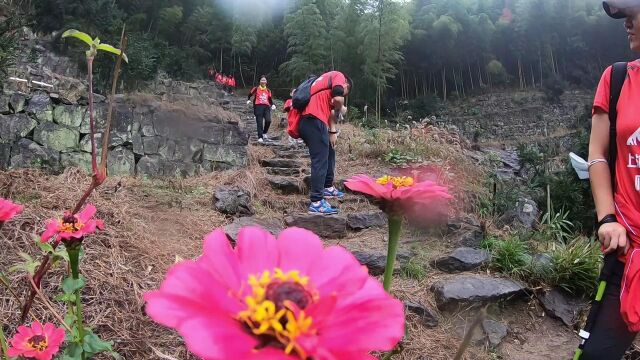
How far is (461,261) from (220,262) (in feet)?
9.62

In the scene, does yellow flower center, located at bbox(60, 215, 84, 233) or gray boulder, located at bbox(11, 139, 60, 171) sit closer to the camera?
yellow flower center, located at bbox(60, 215, 84, 233)

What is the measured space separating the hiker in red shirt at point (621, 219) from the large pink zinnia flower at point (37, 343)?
1.22 m

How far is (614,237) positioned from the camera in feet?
4.06

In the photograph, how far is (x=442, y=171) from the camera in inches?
191

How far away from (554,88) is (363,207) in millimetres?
20104

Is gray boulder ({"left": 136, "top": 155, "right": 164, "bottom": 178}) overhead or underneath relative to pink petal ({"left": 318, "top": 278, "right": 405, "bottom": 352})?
underneath

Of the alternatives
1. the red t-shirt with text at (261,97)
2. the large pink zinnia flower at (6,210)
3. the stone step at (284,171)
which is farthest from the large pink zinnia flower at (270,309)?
the red t-shirt with text at (261,97)

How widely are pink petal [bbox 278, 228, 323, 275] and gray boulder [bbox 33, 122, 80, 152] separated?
4.66 meters

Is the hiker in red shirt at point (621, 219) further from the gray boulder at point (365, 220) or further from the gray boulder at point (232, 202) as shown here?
the gray boulder at point (232, 202)

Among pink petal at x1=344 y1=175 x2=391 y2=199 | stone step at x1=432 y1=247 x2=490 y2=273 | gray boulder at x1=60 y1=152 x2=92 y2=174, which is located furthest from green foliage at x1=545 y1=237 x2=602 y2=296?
gray boulder at x1=60 y1=152 x2=92 y2=174

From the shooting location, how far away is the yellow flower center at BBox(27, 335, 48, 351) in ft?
2.80

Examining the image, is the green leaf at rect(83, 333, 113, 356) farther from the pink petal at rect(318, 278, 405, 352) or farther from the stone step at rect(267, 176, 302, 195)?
the stone step at rect(267, 176, 302, 195)

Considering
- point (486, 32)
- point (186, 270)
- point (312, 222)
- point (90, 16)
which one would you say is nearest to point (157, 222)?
point (312, 222)

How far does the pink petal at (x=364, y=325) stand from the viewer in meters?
0.35
